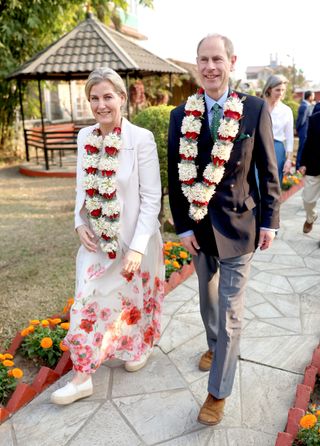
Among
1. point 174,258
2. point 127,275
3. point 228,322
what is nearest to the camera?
point 228,322

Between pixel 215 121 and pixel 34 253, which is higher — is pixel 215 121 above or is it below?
above

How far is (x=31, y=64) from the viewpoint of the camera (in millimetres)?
11492

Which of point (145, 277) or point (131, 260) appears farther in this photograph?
point (145, 277)

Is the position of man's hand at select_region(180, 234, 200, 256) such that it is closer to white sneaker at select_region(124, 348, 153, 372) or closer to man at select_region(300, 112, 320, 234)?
white sneaker at select_region(124, 348, 153, 372)

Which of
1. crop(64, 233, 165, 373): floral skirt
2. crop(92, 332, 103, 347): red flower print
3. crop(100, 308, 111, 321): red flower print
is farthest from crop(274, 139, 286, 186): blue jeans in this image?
crop(92, 332, 103, 347): red flower print

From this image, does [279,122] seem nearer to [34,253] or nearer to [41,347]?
[34,253]

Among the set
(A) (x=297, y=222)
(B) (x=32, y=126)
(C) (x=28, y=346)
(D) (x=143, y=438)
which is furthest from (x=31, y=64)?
(D) (x=143, y=438)

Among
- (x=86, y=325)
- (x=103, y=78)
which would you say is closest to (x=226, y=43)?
→ (x=103, y=78)

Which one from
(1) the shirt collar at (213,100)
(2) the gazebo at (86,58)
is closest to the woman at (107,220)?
(1) the shirt collar at (213,100)

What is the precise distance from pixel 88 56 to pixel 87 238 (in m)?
10.00

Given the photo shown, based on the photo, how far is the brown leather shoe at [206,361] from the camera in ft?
10.3

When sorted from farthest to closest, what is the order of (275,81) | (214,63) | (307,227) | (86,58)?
(86,58)
(307,227)
(275,81)
(214,63)

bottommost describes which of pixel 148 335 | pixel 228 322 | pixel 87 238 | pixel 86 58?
pixel 148 335

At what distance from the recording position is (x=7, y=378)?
9.96 feet
